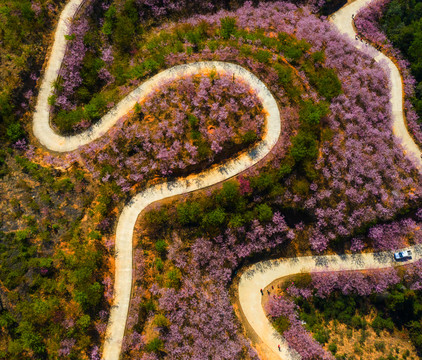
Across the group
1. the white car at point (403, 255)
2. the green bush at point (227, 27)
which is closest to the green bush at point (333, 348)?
the white car at point (403, 255)

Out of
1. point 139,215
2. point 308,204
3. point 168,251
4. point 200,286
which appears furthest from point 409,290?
point 139,215

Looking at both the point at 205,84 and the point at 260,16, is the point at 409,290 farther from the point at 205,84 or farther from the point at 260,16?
the point at 260,16

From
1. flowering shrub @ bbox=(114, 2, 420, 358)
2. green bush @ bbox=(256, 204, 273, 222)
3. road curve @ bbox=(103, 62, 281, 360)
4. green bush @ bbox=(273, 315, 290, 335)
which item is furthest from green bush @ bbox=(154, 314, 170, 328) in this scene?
green bush @ bbox=(256, 204, 273, 222)

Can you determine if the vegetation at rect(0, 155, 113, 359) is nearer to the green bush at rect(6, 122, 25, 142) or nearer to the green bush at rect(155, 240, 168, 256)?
the green bush at rect(6, 122, 25, 142)

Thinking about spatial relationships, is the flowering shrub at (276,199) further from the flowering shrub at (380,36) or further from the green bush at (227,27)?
the flowering shrub at (380,36)

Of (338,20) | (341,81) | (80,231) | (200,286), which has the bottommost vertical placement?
(200,286)

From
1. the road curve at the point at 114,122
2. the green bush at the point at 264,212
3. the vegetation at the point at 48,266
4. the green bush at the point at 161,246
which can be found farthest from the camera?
the green bush at the point at 264,212

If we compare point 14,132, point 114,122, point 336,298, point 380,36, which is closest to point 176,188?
point 114,122

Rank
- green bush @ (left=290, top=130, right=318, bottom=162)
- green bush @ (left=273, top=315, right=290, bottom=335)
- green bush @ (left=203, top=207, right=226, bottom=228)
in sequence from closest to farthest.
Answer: green bush @ (left=203, top=207, right=226, bottom=228)
green bush @ (left=290, top=130, right=318, bottom=162)
green bush @ (left=273, top=315, right=290, bottom=335)
